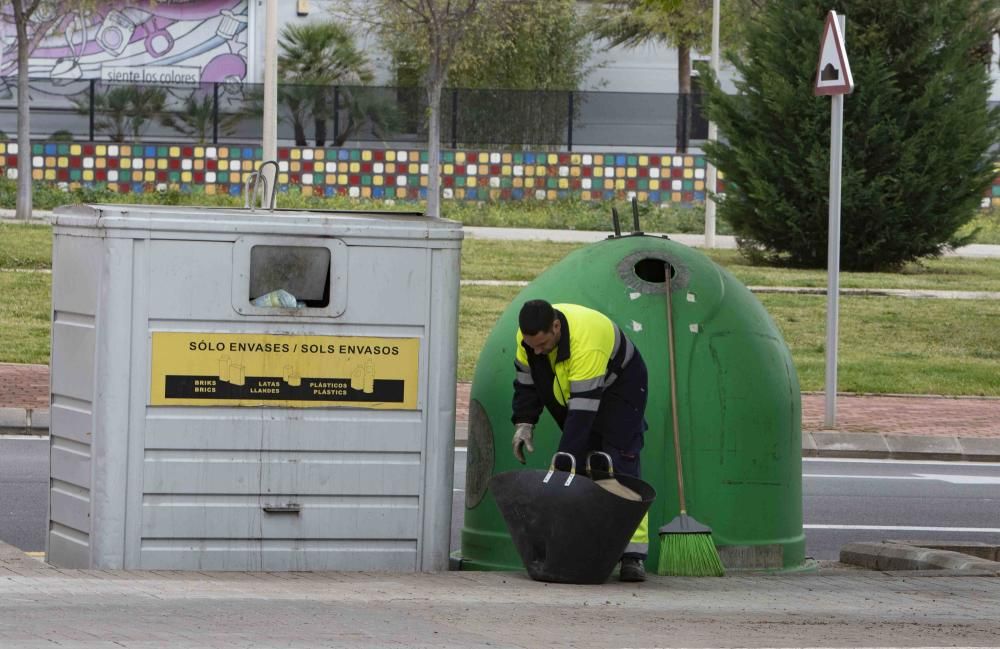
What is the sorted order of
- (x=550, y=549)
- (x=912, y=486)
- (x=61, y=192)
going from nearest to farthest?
(x=550, y=549) → (x=912, y=486) → (x=61, y=192)

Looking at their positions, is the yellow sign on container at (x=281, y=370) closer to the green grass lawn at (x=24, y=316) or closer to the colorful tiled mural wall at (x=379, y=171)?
the green grass lawn at (x=24, y=316)

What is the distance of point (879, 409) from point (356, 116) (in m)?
22.4

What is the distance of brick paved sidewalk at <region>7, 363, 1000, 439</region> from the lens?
46.1 feet

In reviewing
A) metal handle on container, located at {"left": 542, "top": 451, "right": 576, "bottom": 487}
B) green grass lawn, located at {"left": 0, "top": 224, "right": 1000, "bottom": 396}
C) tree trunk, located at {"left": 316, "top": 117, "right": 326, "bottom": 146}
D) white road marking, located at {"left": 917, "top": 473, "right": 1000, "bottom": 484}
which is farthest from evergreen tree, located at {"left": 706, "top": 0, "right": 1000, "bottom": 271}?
metal handle on container, located at {"left": 542, "top": 451, "right": 576, "bottom": 487}

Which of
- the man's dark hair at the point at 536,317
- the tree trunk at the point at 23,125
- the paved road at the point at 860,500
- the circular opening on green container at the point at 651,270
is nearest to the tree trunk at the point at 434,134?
the tree trunk at the point at 23,125

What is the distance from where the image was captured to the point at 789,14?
84.9 feet

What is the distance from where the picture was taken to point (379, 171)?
3584 cm

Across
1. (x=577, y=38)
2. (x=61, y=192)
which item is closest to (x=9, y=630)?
(x=61, y=192)

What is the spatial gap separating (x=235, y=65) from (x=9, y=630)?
43.5 metres

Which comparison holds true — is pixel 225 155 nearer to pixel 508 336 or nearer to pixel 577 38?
pixel 577 38

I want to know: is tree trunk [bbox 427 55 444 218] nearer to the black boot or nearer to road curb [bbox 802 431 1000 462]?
road curb [bbox 802 431 1000 462]

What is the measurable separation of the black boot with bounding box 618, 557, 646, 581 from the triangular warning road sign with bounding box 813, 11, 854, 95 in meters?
6.93

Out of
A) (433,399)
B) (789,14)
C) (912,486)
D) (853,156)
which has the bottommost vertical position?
(912,486)

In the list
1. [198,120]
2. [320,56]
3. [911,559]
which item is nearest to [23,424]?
[911,559]
